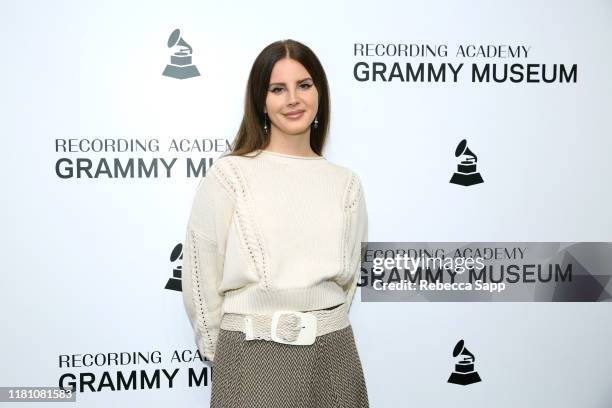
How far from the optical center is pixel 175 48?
70.6 inches

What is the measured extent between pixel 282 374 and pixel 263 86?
2.63ft

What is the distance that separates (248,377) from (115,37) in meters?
1.17

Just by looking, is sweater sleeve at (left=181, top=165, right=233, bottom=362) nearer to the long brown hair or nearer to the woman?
the woman

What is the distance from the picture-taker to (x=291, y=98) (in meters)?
1.51

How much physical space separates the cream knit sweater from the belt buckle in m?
0.03

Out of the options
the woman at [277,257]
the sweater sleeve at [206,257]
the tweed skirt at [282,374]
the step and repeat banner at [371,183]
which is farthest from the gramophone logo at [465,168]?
the sweater sleeve at [206,257]

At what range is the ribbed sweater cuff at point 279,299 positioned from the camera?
146 cm

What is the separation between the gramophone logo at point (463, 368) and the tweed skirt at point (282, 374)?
59 centimetres

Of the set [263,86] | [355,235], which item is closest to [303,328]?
[355,235]

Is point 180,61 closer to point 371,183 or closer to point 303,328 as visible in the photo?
point 371,183

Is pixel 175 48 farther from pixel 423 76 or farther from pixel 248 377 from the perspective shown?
pixel 248 377

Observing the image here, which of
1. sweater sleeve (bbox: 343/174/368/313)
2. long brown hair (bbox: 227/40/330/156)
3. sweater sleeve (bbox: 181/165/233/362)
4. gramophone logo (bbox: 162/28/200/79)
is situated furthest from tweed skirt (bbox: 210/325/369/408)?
gramophone logo (bbox: 162/28/200/79)

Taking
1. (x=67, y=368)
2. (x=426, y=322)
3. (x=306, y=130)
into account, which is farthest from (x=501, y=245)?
(x=67, y=368)

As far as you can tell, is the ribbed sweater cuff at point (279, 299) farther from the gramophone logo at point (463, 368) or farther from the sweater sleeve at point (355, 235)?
the gramophone logo at point (463, 368)
